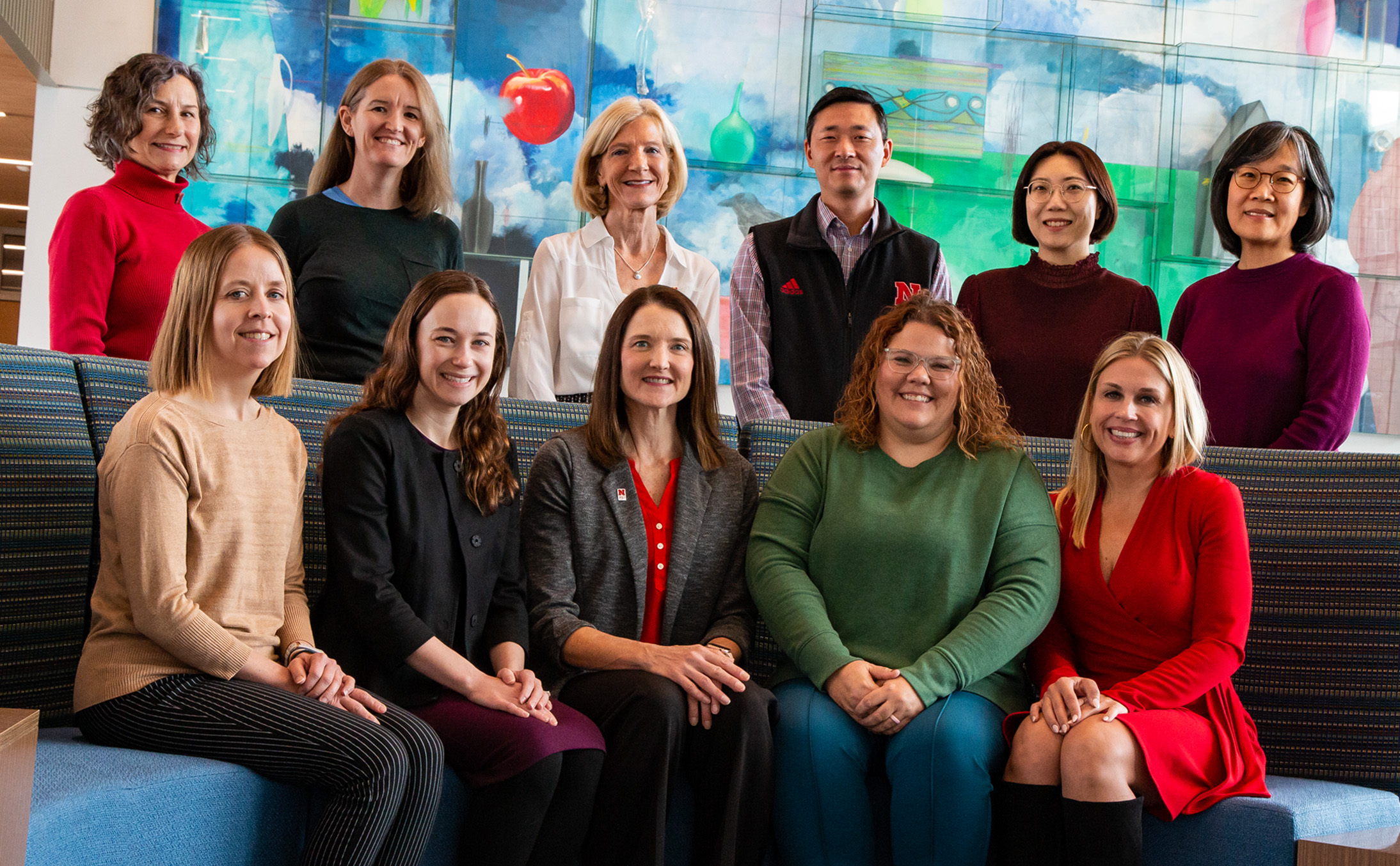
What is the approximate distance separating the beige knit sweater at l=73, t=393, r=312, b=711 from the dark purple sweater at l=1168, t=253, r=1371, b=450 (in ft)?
6.81

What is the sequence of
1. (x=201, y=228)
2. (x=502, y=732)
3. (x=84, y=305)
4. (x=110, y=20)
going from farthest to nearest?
1. (x=110, y=20)
2. (x=201, y=228)
3. (x=84, y=305)
4. (x=502, y=732)

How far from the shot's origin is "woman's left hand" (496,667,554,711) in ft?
6.02

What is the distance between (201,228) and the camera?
2701 mm

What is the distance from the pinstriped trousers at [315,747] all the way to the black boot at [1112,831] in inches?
39.4

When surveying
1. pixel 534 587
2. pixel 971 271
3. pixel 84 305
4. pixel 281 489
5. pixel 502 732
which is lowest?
pixel 502 732

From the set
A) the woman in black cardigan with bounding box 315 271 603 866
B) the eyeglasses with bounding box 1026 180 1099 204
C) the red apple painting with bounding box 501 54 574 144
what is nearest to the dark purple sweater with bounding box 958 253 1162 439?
the eyeglasses with bounding box 1026 180 1099 204

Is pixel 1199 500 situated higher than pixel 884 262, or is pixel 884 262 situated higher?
pixel 884 262

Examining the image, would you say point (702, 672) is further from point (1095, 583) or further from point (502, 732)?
point (1095, 583)

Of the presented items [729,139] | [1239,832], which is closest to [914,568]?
[1239,832]

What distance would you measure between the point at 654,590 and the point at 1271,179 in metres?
1.76

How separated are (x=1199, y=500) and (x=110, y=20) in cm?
422

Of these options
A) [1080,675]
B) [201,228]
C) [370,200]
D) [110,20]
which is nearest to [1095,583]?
[1080,675]

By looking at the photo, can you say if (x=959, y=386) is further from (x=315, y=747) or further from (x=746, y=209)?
(x=746, y=209)

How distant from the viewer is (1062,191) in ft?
8.86
